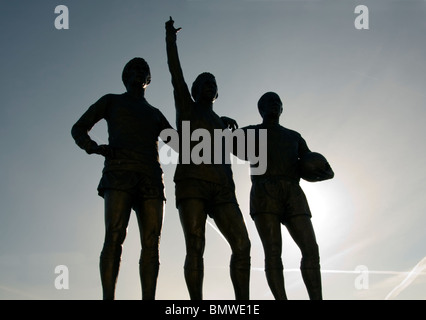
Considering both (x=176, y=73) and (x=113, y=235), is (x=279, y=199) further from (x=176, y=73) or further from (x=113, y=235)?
(x=113, y=235)

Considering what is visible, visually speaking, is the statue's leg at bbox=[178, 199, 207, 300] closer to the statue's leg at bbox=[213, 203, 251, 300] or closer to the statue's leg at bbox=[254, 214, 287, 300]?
the statue's leg at bbox=[213, 203, 251, 300]

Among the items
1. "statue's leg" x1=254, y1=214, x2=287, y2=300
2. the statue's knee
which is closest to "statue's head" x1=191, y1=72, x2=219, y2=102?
"statue's leg" x1=254, y1=214, x2=287, y2=300

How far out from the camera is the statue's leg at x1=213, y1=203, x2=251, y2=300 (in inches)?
268

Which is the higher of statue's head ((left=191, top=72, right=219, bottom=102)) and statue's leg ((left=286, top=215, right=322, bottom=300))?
statue's head ((left=191, top=72, right=219, bottom=102))

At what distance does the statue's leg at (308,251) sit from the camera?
7.18m

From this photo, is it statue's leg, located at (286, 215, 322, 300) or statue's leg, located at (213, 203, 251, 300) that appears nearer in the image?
statue's leg, located at (213, 203, 251, 300)

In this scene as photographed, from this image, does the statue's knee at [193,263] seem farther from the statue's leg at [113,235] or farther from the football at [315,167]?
the football at [315,167]

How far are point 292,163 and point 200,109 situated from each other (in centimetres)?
159

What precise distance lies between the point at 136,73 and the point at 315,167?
2.92 meters

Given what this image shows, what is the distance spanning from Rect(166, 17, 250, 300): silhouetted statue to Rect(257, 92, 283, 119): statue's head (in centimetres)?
74

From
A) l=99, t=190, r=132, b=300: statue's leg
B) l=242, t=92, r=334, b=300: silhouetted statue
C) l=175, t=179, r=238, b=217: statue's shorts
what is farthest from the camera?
l=242, t=92, r=334, b=300: silhouetted statue

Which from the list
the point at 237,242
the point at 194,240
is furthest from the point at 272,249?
the point at 194,240
